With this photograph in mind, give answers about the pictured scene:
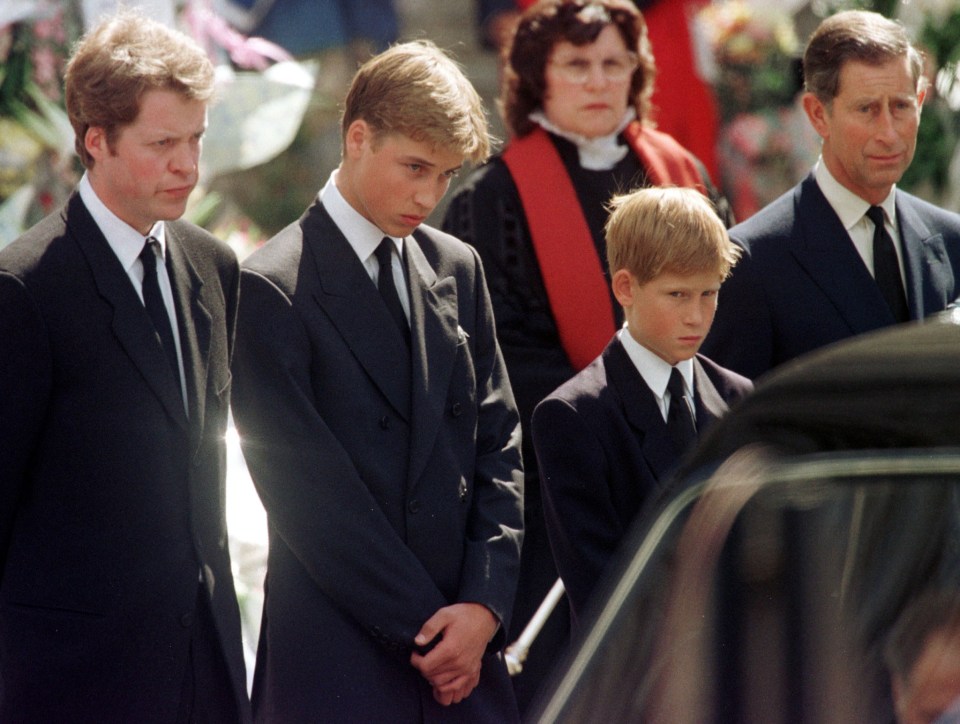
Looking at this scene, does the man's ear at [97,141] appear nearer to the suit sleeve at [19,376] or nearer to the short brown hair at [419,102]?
the suit sleeve at [19,376]

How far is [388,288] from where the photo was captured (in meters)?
3.07

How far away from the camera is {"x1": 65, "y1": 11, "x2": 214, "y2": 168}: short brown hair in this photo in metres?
2.82

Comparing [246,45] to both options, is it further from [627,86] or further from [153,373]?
[153,373]

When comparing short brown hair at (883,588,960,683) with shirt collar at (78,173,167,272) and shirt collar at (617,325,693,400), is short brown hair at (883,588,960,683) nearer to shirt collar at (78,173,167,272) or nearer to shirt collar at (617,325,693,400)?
shirt collar at (617,325,693,400)

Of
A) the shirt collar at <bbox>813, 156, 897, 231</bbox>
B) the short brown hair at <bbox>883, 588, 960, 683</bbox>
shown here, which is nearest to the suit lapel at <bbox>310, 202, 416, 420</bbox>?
the shirt collar at <bbox>813, 156, 897, 231</bbox>

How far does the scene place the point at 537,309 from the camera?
3.97 meters

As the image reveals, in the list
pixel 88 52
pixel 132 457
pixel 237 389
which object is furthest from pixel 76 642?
pixel 88 52

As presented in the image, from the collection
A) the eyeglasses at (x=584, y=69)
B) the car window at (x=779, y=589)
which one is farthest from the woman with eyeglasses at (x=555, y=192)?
the car window at (x=779, y=589)

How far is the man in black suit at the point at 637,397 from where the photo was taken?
3027 millimetres

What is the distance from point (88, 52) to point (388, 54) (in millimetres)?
596

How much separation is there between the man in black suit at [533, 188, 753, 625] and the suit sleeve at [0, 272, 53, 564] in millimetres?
965

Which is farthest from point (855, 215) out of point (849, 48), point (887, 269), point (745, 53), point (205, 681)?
point (745, 53)

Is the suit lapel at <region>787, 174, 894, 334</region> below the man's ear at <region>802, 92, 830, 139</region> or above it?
below

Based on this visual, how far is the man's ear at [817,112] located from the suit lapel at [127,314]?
1.66 m
